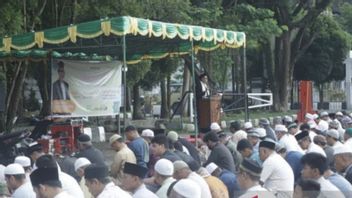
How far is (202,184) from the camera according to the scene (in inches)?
327

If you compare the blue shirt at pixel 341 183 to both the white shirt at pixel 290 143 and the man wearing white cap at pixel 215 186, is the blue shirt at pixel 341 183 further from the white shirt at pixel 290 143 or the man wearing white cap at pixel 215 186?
the white shirt at pixel 290 143

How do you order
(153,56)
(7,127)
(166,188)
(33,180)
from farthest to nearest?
1. (7,127)
2. (153,56)
3. (166,188)
4. (33,180)

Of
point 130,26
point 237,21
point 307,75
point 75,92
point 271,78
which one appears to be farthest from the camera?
point 307,75

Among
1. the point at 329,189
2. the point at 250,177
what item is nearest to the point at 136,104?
the point at 250,177

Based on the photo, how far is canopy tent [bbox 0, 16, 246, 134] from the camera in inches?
560

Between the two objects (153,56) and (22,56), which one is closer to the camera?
(22,56)

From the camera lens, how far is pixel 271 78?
39781mm

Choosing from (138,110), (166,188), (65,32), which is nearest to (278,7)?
(138,110)

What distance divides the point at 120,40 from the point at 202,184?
10.5m

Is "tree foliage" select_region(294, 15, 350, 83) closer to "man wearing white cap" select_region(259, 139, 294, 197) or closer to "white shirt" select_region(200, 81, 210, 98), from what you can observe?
"white shirt" select_region(200, 81, 210, 98)

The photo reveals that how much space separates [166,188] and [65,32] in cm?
716

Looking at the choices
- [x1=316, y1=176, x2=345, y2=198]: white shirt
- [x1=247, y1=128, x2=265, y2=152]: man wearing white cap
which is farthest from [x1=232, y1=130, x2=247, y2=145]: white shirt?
[x1=316, y1=176, x2=345, y2=198]: white shirt

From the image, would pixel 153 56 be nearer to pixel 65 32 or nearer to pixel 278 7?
pixel 65 32

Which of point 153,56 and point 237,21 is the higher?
point 237,21
